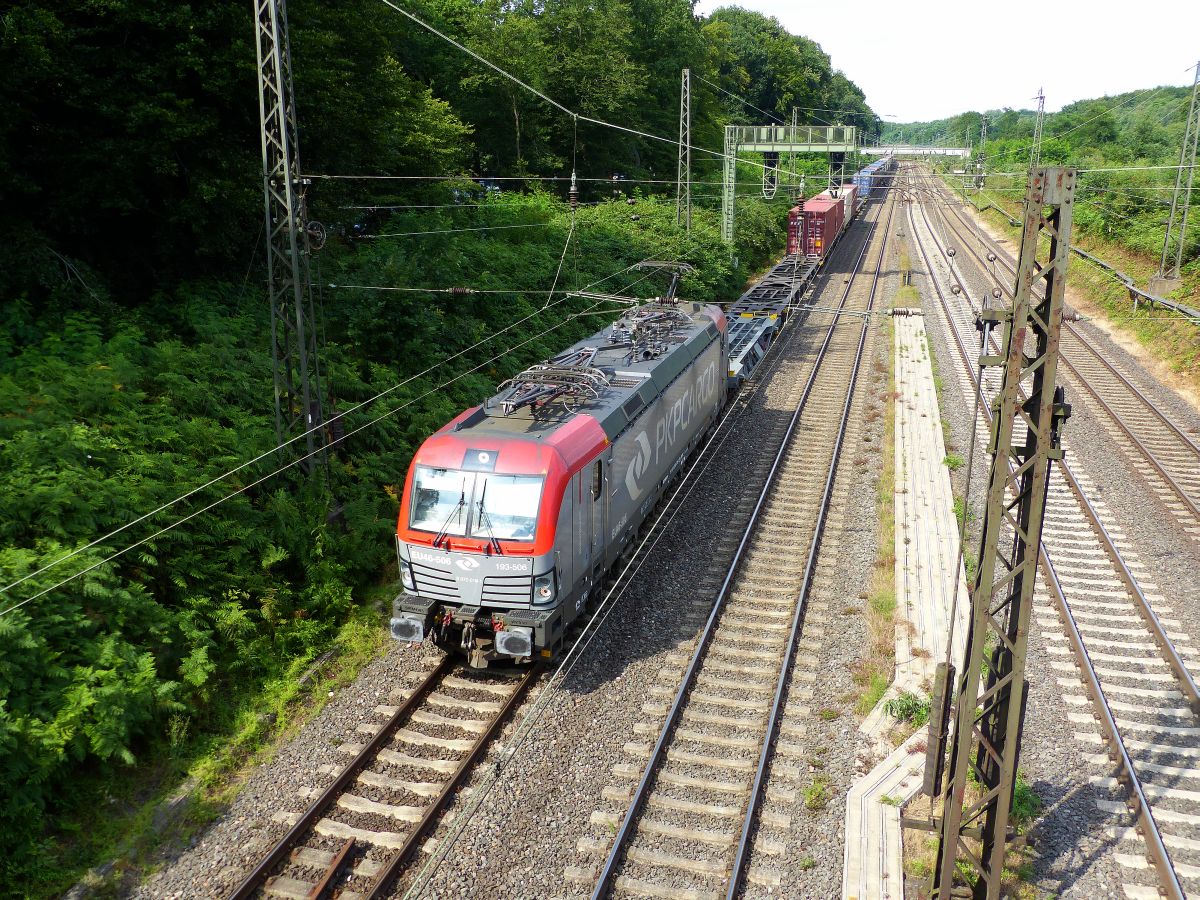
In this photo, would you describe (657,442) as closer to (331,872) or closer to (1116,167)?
(331,872)

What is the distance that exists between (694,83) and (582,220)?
26057 millimetres

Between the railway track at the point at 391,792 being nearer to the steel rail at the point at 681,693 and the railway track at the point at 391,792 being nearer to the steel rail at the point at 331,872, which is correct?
the steel rail at the point at 331,872

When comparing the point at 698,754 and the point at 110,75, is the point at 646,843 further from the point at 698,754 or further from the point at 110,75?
the point at 110,75

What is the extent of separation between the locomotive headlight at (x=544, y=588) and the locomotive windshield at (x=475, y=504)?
54 centimetres

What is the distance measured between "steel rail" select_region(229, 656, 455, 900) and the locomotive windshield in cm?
216

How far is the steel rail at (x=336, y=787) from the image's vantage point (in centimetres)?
840

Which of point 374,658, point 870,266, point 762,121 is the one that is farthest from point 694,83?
point 374,658

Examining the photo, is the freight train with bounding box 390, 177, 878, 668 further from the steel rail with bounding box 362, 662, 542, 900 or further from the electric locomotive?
the steel rail with bounding box 362, 662, 542, 900

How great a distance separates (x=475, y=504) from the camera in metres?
11.0

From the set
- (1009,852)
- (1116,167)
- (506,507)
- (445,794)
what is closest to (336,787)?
(445,794)

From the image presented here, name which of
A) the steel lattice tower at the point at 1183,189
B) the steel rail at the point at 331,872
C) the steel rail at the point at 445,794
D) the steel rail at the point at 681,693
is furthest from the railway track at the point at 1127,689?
the steel lattice tower at the point at 1183,189

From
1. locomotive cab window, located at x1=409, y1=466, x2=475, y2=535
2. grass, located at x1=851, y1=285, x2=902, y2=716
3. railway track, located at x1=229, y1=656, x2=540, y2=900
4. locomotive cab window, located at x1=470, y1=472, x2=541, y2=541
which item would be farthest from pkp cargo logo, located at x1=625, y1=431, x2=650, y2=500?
grass, located at x1=851, y1=285, x2=902, y2=716

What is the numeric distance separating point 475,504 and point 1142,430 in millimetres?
18437

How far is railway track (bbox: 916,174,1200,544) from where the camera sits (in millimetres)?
17438
